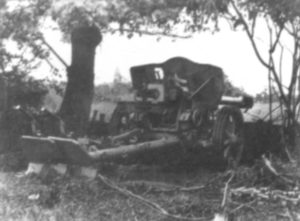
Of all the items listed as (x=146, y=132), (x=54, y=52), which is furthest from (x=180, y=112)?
(x=54, y=52)

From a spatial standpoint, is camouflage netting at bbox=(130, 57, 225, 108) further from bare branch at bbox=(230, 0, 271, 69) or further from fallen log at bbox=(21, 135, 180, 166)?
fallen log at bbox=(21, 135, 180, 166)

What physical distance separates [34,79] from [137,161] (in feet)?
11.9

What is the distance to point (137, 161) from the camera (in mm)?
7883

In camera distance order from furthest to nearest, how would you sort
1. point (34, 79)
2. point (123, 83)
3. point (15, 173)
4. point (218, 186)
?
point (123, 83) → point (34, 79) → point (15, 173) → point (218, 186)

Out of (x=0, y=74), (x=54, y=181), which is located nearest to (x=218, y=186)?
(x=54, y=181)

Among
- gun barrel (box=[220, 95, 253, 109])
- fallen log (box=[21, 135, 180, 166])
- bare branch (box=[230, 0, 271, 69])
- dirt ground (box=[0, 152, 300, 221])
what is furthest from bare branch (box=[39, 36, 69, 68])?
fallen log (box=[21, 135, 180, 166])

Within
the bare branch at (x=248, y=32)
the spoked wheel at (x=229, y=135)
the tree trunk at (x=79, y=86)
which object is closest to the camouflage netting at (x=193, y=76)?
the spoked wheel at (x=229, y=135)

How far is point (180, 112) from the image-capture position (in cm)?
786

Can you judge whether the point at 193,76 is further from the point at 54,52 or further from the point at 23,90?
the point at 54,52

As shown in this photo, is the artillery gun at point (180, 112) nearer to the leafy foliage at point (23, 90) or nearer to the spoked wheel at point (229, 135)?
the spoked wheel at point (229, 135)

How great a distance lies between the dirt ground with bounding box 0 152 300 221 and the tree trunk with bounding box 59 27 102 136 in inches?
139

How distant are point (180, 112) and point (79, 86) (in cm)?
324

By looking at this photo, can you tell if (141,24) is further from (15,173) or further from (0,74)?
(15,173)

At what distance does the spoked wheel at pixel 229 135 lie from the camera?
303 inches
